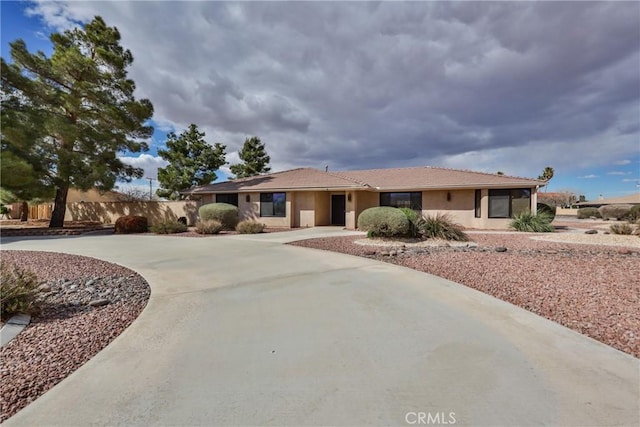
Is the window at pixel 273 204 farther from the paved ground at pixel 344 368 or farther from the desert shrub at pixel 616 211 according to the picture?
the desert shrub at pixel 616 211

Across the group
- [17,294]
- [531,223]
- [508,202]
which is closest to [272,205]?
[508,202]

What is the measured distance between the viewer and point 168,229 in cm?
1636

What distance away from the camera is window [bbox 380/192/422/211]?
20094 mm

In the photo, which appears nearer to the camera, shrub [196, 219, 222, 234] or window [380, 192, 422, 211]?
shrub [196, 219, 222, 234]

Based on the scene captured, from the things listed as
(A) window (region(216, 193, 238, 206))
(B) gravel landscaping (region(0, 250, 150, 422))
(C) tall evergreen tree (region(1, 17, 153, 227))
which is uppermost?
(C) tall evergreen tree (region(1, 17, 153, 227))

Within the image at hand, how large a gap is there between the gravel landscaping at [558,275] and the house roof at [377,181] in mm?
7442

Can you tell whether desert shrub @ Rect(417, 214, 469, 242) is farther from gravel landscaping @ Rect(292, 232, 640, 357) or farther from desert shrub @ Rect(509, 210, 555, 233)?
desert shrub @ Rect(509, 210, 555, 233)

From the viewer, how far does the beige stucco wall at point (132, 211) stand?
22.6 meters

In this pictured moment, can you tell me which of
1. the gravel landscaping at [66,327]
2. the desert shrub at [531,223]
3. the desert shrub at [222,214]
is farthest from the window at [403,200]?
the gravel landscaping at [66,327]

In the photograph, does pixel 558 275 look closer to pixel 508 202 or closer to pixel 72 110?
pixel 508 202

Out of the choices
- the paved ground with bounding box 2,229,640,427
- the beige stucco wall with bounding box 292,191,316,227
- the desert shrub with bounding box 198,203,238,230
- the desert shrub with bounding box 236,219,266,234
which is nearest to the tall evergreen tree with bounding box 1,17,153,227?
the desert shrub with bounding box 198,203,238,230

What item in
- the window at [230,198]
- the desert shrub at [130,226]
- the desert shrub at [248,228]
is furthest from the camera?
the window at [230,198]

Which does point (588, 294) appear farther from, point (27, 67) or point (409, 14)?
point (27, 67)

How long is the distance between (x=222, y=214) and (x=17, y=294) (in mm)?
13925
